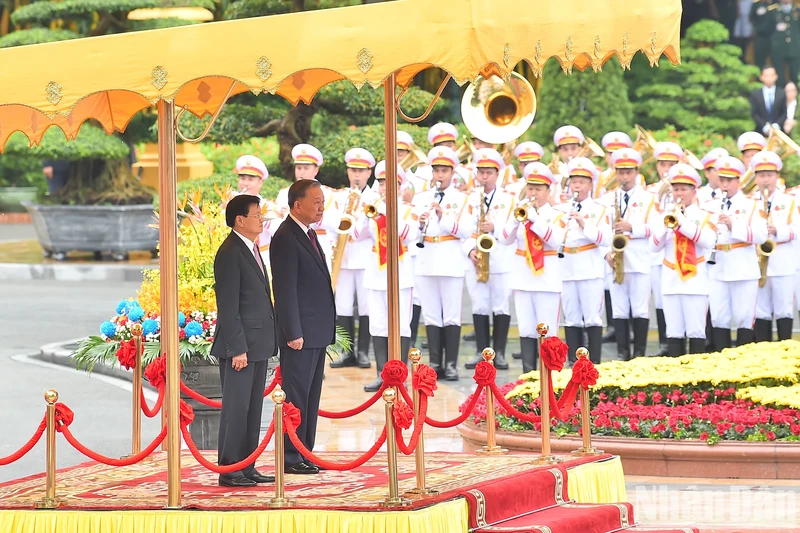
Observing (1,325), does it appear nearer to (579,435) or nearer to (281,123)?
(281,123)

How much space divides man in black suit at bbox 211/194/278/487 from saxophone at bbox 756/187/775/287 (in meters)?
8.00

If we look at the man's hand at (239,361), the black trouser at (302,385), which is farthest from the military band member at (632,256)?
the man's hand at (239,361)

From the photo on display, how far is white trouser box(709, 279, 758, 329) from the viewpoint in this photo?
15922 mm

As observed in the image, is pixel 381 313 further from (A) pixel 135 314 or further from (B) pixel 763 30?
(B) pixel 763 30

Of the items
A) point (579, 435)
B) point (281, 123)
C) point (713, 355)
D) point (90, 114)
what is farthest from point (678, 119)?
→ point (90, 114)

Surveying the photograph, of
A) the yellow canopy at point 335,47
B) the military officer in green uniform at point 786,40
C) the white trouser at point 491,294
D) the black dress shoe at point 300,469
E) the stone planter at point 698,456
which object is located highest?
the military officer in green uniform at point 786,40

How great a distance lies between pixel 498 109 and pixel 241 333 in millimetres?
8769

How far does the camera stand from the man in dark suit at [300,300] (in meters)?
9.31

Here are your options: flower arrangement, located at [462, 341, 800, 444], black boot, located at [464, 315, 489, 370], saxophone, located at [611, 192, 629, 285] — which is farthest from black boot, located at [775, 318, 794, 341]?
flower arrangement, located at [462, 341, 800, 444]

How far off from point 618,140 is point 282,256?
27.2 ft

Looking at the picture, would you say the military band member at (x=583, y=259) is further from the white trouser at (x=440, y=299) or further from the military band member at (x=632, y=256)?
the white trouser at (x=440, y=299)

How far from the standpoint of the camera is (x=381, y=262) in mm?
15219

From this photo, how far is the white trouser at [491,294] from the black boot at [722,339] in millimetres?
2038

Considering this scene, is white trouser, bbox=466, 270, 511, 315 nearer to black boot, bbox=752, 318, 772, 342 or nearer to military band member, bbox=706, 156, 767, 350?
military band member, bbox=706, 156, 767, 350
